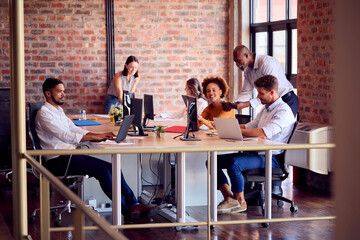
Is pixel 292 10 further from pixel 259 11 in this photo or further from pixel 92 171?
pixel 92 171

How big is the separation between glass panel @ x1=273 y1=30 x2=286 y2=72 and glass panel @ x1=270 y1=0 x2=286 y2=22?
0.67 ft

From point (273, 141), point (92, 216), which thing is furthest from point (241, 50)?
point (92, 216)

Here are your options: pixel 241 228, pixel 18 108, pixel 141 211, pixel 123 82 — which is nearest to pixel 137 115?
pixel 141 211

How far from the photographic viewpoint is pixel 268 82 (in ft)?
16.9

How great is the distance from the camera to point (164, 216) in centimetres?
525

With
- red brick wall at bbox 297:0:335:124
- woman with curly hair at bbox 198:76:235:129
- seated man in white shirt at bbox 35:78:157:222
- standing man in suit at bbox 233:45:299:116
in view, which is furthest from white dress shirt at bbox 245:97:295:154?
seated man in white shirt at bbox 35:78:157:222

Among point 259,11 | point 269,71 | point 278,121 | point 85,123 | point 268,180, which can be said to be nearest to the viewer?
point 268,180

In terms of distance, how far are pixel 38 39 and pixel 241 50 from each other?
357cm

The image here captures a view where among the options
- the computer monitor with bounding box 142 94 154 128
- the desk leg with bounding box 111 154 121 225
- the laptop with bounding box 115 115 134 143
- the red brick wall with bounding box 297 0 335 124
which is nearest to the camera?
the desk leg with bounding box 111 154 121 225

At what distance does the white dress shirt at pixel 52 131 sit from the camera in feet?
16.3

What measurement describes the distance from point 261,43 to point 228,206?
4.22 meters

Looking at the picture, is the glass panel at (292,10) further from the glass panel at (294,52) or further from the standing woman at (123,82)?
the standing woman at (123,82)

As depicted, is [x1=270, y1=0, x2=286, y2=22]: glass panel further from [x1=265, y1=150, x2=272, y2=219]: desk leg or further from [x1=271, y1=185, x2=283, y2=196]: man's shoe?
[x1=265, y1=150, x2=272, y2=219]: desk leg

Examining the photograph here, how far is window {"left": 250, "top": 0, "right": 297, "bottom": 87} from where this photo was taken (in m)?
7.88
